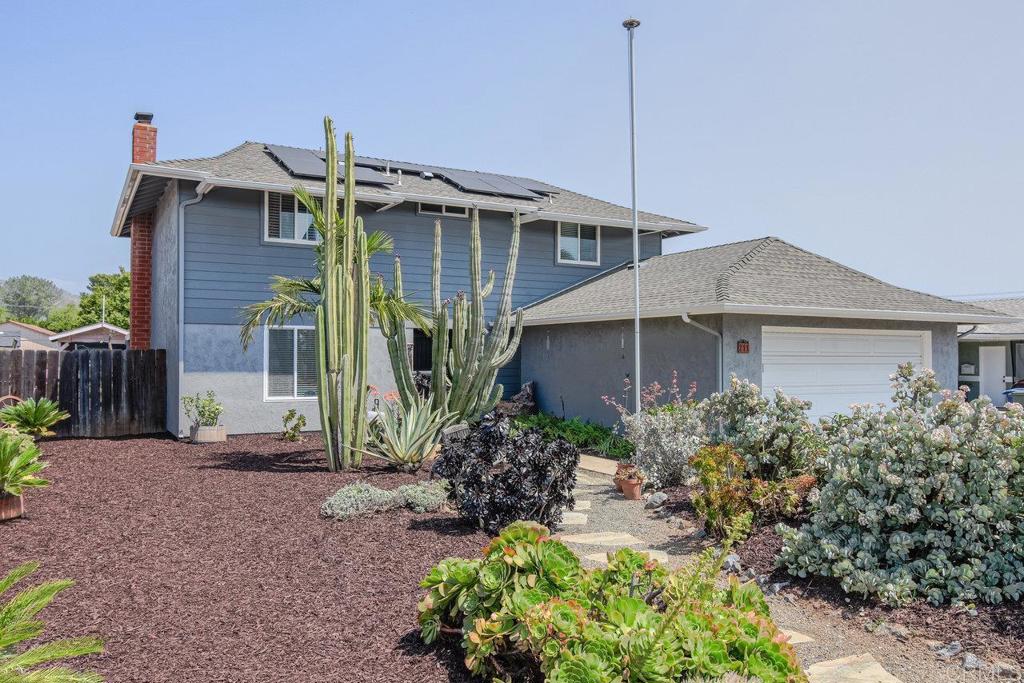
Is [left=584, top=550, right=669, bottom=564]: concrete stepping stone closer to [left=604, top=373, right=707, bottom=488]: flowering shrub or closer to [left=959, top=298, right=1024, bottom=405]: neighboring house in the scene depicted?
[left=604, top=373, right=707, bottom=488]: flowering shrub

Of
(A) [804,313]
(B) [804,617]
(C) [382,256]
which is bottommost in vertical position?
(B) [804,617]

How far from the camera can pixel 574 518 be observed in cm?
743

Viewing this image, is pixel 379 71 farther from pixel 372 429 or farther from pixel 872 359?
pixel 872 359

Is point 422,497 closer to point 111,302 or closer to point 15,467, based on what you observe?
point 15,467

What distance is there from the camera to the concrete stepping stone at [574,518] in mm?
7235

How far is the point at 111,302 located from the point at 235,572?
51.9 m

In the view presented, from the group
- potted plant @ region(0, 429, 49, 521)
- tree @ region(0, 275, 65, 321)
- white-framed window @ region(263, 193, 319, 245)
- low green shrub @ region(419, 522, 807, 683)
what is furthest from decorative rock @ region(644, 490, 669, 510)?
tree @ region(0, 275, 65, 321)

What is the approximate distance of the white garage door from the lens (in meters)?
11.4

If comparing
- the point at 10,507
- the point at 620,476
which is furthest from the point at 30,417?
the point at 620,476

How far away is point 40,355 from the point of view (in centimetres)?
1295

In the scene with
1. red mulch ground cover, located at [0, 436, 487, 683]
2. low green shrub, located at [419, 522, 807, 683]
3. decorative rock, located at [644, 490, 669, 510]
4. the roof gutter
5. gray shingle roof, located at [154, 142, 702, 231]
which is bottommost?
decorative rock, located at [644, 490, 669, 510]

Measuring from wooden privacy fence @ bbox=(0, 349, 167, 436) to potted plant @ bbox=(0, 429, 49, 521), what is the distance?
714 cm

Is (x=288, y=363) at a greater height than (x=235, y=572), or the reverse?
(x=288, y=363)

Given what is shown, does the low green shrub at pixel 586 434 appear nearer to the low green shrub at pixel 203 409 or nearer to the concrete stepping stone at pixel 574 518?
the concrete stepping stone at pixel 574 518
